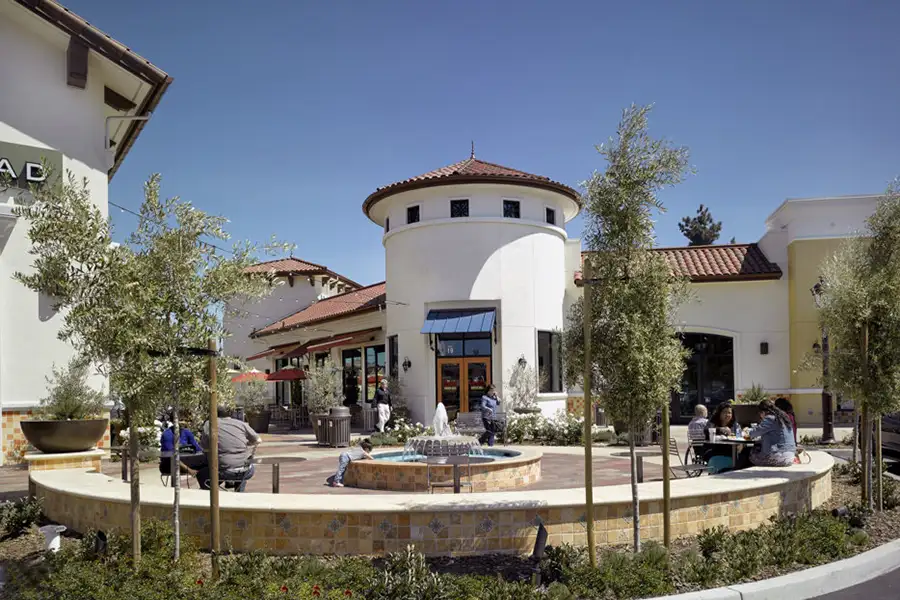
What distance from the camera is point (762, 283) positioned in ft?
83.5

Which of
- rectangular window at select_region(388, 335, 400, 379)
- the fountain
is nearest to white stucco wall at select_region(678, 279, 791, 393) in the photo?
rectangular window at select_region(388, 335, 400, 379)

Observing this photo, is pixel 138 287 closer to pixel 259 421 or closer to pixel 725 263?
pixel 259 421

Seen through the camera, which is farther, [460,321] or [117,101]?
[460,321]

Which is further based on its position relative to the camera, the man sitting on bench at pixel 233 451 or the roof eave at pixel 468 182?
the roof eave at pixel 468 182

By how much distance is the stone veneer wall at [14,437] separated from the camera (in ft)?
49.5

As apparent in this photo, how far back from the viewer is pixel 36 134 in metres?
15.6

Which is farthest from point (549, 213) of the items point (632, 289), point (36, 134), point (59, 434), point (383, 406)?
point (632, 289)

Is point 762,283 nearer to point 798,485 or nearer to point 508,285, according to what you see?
point 508,285

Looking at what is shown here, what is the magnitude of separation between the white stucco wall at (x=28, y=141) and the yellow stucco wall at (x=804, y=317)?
67.8 feet

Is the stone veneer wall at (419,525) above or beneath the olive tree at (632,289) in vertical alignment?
beneath

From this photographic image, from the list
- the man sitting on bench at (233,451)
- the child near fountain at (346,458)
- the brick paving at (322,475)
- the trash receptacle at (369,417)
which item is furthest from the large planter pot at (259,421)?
the man sitting on bench at (233,451)

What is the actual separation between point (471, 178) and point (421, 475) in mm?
13322

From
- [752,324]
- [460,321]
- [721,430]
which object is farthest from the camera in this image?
[752,324]

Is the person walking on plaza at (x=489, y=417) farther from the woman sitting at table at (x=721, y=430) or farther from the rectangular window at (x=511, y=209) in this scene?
the rectangular window at (x=511, y=209)
